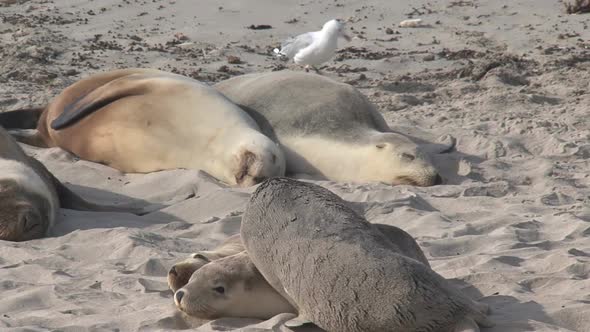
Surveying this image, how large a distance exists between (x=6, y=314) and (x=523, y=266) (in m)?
1.92

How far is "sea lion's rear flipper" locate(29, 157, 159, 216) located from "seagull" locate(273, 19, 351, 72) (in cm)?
336

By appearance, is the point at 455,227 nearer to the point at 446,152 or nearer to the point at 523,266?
the point at 523,266

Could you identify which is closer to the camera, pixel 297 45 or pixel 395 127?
pixel 395 127

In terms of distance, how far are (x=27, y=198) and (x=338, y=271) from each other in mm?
2644

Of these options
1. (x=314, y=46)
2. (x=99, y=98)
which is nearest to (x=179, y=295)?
(x=99, y=98)

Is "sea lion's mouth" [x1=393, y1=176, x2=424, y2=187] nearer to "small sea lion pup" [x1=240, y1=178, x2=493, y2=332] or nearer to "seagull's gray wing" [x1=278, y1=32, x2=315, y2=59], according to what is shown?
"small sea lion pup" [x1=240, y1=178, x2=493, y2=332]

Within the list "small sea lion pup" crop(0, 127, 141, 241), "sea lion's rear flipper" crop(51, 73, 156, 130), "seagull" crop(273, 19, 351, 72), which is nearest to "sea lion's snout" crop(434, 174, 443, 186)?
"small sea lion pup" crop(0, 127, 141, 241)

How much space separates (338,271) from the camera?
3359 millimetres

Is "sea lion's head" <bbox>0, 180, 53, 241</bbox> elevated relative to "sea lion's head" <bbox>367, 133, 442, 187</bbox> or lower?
elevated

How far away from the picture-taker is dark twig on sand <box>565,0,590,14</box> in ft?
35.4

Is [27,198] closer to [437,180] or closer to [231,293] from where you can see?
[231,293]

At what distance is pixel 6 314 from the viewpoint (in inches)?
155

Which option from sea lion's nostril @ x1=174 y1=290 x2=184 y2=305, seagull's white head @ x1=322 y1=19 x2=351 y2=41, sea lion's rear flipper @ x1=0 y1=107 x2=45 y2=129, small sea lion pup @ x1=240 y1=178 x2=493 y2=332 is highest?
small sea lion pup @ x1=240 y1=178 x2=493 y2=332

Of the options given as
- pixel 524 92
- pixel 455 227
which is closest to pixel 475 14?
pixel 524 92
